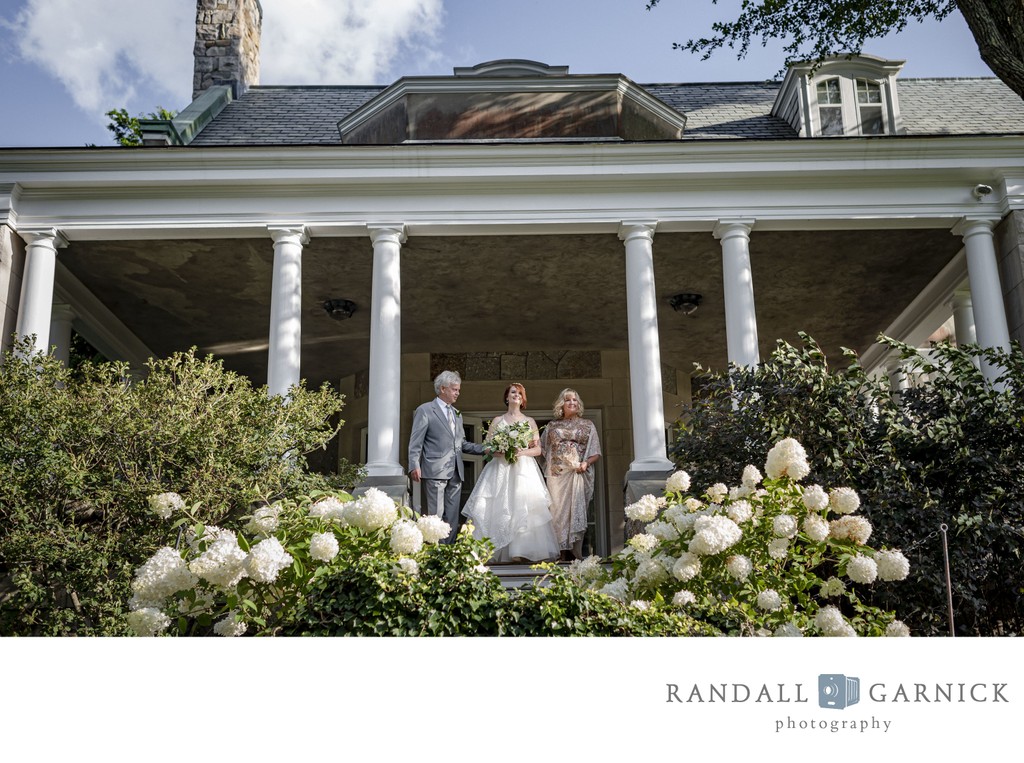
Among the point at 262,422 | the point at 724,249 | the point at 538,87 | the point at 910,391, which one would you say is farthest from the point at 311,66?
the point at 910,391

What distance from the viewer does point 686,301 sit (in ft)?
42.0

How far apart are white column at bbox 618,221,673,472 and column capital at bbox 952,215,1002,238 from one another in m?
3.31

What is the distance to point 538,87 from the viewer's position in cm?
1196

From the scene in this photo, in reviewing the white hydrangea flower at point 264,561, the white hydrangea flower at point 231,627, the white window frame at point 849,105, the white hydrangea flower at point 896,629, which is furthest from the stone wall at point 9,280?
the white window frame at point 849,105

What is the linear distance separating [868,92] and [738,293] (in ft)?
15.4

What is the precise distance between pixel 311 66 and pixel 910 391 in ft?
47.9

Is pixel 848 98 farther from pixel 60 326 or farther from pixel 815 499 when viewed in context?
pixel 60 326

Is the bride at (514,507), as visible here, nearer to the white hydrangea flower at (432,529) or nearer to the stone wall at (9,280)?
the white hydrangea flower at (432,529)

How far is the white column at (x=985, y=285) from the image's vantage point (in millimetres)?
10016

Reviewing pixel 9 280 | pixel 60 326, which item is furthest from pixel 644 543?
pixel 60 326

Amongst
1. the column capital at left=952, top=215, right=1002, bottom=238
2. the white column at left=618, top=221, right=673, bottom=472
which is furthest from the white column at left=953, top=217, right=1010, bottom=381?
the white column at left=618, top=221, right=673, bottom=472
